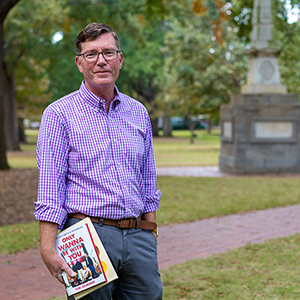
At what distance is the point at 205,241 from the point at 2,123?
27.8ft

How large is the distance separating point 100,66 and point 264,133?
1322 cm

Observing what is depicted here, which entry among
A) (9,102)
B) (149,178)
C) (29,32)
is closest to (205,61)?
(29,32)

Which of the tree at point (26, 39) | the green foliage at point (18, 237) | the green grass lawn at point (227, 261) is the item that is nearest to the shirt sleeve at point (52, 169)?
the green grass lawn at point (227, 261)

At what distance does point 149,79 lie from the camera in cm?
4772

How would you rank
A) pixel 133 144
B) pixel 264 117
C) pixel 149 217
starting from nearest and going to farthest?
pixel 133 144, pixel 149 217, pixel 264 117

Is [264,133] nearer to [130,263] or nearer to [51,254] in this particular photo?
[130,263]

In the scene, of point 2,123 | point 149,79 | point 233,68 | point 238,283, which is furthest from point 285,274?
point 149,79

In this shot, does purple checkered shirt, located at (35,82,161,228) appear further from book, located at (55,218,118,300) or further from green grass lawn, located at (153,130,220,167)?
green grass lawn, located at (153,130,220,167)

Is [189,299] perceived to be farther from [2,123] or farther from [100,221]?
[2,123]

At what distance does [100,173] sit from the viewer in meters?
2.41

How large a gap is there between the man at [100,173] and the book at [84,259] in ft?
0.14

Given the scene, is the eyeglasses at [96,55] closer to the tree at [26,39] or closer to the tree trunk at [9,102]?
the tree at [26,39]

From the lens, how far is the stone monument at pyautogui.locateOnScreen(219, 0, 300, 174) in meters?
15.1

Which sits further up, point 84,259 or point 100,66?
point 100,66
